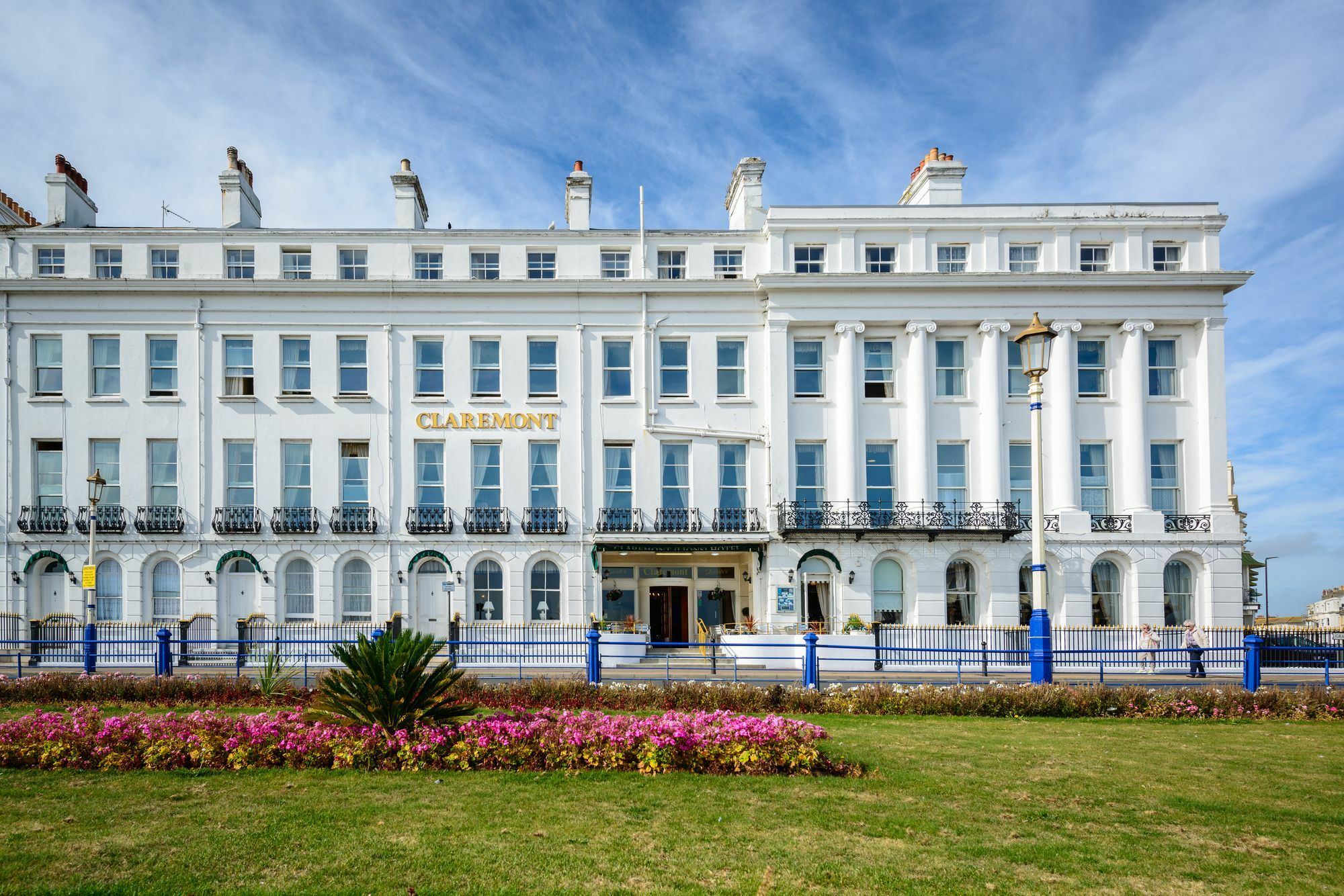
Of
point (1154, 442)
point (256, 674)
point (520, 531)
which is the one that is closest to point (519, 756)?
point (256, 674)

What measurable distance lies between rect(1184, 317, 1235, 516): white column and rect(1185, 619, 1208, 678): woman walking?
200 inches

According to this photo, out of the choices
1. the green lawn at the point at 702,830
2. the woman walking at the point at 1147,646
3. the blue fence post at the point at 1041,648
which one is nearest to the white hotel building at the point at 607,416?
the woman walking at the point at 1147,646

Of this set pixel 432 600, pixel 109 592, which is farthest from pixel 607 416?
pixel 109 592

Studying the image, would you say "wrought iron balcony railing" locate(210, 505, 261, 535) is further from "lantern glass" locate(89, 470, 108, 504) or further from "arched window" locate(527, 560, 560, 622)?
"arched window" locate(527, 560, 560, 622)

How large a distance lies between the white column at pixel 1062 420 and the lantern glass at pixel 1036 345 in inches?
Result: 549

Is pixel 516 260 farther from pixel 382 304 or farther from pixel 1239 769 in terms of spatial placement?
pixel 1239 769

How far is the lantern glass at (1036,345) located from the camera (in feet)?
52.7

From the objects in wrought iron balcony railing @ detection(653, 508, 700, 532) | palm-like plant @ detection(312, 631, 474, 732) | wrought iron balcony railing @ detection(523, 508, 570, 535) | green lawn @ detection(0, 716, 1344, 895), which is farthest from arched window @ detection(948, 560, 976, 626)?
palm-like plant @ detection(312, 631, 474, 732)

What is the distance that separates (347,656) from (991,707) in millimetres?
11366

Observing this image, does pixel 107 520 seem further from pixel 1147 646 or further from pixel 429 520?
pixel 1147 646

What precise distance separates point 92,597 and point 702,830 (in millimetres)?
25849

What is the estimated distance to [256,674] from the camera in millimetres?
20062

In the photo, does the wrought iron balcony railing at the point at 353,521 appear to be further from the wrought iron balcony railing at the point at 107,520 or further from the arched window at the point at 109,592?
the arched window at the point at 109,592

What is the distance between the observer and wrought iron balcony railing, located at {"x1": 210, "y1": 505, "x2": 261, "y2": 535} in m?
29.1
